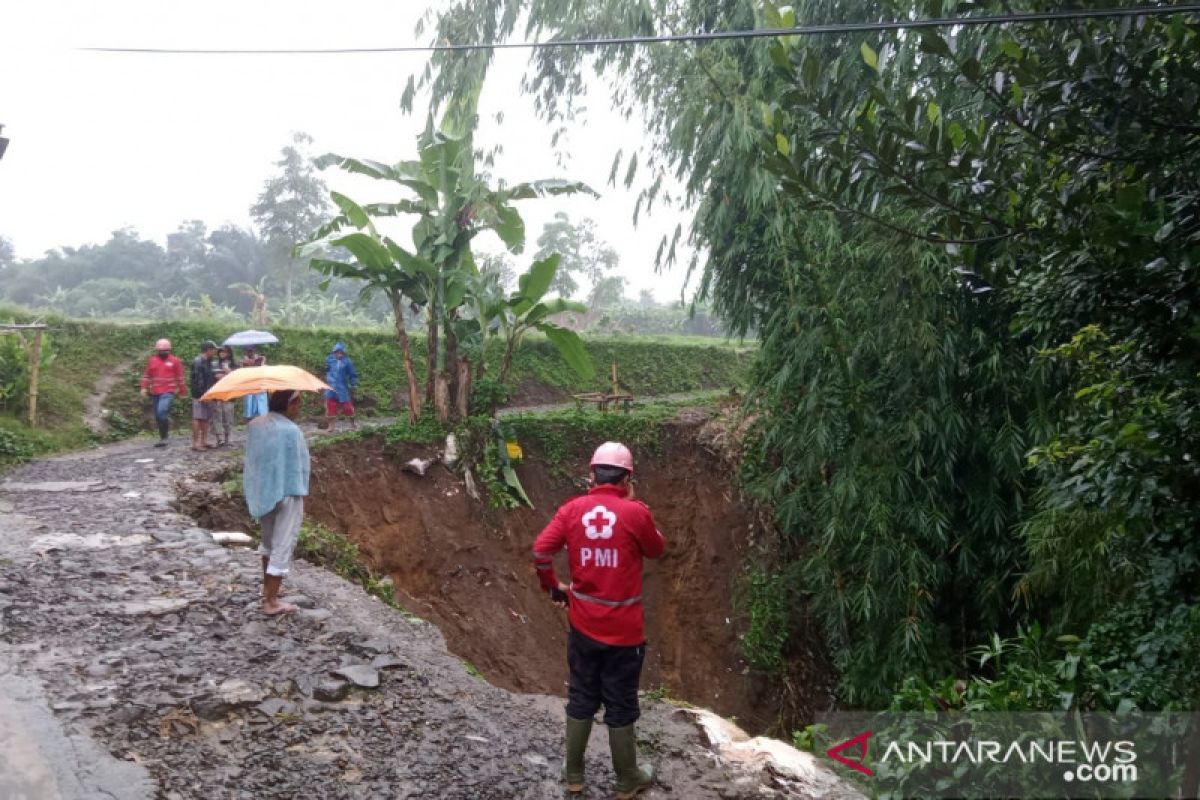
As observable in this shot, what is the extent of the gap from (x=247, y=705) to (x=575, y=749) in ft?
5.72

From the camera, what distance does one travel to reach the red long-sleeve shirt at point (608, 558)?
3877 mm

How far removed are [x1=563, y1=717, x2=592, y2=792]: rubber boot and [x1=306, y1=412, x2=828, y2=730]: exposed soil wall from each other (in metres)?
4.58

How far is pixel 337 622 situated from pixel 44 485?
5.98 m

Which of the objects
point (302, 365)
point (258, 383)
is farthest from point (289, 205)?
point (258, 383)

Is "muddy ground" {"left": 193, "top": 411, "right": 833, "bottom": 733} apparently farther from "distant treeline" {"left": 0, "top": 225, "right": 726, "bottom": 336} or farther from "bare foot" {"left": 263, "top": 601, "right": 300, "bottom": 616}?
"distant treeline" {"left": 0, "top": 225, "right": 726, "bottom": 336}

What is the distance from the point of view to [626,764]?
4008 mm

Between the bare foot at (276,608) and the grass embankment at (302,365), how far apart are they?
7.79 m

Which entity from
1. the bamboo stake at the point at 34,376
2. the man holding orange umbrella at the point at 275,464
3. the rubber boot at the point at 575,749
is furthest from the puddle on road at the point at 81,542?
the bamboo stake at the point at 34,376

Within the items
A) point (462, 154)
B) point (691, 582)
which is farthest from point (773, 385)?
point (462, 154)

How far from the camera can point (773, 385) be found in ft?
27.9

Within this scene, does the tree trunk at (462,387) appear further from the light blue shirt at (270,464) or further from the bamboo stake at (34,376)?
the light blue shirt at (270,464)

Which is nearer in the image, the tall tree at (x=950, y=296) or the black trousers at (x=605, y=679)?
the tall tree at (x=950, y=296)

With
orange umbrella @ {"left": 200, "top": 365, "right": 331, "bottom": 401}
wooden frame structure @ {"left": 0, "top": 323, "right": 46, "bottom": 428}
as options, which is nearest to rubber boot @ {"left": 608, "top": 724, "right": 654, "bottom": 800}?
orange umbrella @ {"left": 200, "top": 365, "right": 331, "bottom": 401}

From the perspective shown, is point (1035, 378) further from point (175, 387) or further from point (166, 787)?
point (175, 387)
